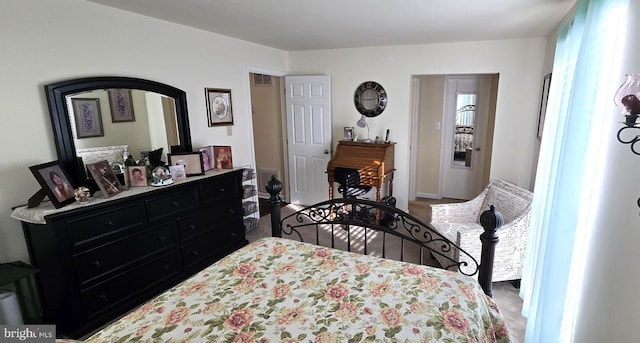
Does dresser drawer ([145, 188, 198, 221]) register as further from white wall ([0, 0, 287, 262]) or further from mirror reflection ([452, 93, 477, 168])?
mirror reflection ([452, 93, 477, 168])

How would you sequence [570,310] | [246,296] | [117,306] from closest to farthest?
[246,296] → [570,310] → [117,306]

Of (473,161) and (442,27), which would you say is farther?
(473,161)

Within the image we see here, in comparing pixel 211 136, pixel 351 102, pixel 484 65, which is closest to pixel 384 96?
pixel 351 102

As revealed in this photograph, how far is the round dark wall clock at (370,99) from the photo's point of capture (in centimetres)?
424

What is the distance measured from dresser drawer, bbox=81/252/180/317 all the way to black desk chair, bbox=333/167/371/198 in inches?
78.5

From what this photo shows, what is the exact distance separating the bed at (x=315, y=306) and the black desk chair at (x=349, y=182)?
2.10 meters

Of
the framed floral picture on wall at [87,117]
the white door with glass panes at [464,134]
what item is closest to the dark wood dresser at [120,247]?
the framed floral picture on wall at [87,117]

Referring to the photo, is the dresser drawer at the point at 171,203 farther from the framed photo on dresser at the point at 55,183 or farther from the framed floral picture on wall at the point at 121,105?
the framed floral picture on wall at the point at 121,105

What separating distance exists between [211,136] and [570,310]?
3335mm

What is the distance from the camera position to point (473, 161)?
16.1ft

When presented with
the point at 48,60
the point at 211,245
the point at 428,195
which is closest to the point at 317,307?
the point at 211,245

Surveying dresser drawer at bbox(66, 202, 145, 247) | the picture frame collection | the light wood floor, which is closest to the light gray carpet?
the light wood floor

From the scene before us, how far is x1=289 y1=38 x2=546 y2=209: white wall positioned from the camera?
362cm

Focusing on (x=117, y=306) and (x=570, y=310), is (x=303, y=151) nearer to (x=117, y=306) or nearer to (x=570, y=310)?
(x=117, y=306)
